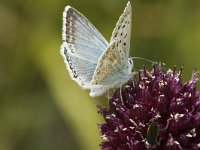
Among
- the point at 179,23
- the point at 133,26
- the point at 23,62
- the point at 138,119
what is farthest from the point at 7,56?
the point at 138,119

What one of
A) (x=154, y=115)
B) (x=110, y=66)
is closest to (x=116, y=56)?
(x=110, y=66)

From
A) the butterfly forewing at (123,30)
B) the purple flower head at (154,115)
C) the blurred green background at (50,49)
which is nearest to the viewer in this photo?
the purple flower head at (154,115)

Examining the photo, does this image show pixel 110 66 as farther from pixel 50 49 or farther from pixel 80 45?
pixel 50 49

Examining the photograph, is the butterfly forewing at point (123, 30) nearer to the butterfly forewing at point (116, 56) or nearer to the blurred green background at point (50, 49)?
the butterfly forewing at point (116, 56)

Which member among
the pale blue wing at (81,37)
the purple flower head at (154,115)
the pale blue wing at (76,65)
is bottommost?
the purple flower head at (154,115)

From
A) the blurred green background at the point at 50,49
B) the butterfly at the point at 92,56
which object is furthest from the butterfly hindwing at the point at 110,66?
the blurred green background at the point at 50,49

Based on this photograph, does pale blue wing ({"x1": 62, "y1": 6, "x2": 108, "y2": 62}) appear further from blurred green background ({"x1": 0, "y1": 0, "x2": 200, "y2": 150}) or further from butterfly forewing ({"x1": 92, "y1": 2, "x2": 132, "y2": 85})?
blurred green background ({"x1": 0, "y1": 0, "x2": 200, "y2": 150})

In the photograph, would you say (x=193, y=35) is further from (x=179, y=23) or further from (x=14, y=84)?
(x=14, y=84)

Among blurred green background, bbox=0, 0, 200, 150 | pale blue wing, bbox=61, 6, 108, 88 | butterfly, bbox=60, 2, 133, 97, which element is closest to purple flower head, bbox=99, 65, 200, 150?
butterfly, bbox=60, 2, 133, 97
